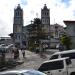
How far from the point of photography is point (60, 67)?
977 inches

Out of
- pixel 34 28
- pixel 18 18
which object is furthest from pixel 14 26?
pixel 34 28

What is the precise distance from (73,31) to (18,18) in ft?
342

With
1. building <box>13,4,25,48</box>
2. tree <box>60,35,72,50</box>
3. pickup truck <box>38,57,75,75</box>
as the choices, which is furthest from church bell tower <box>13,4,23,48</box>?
pickup truck <box>38,57,75,75</box>

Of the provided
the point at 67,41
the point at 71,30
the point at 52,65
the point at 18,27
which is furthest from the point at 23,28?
the point at 52,65

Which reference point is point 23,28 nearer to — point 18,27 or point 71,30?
point 18,27

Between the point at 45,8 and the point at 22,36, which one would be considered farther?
the point at 45,8

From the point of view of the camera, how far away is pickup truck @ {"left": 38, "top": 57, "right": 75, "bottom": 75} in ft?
79.9

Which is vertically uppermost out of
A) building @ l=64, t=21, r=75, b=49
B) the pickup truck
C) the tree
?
building @ l=64, t=21, r=75, b=49

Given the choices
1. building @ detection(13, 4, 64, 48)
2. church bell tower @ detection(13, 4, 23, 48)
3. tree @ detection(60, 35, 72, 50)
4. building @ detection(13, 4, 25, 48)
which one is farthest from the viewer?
church bell tower @ detection(13, 4, 23, 48)

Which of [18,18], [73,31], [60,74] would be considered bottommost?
[60,74]

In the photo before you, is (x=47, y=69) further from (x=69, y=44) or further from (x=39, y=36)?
(x=39, y=36)

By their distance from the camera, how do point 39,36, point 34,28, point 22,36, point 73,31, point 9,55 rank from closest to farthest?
1. point 9,55
2. point 73,31
3. point 39,36
4. point 34,28
5. point 22,36

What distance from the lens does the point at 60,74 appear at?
80.3 ft

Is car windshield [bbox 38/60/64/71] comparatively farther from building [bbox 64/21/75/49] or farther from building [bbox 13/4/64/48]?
building [bbox 13/4/64/48]
